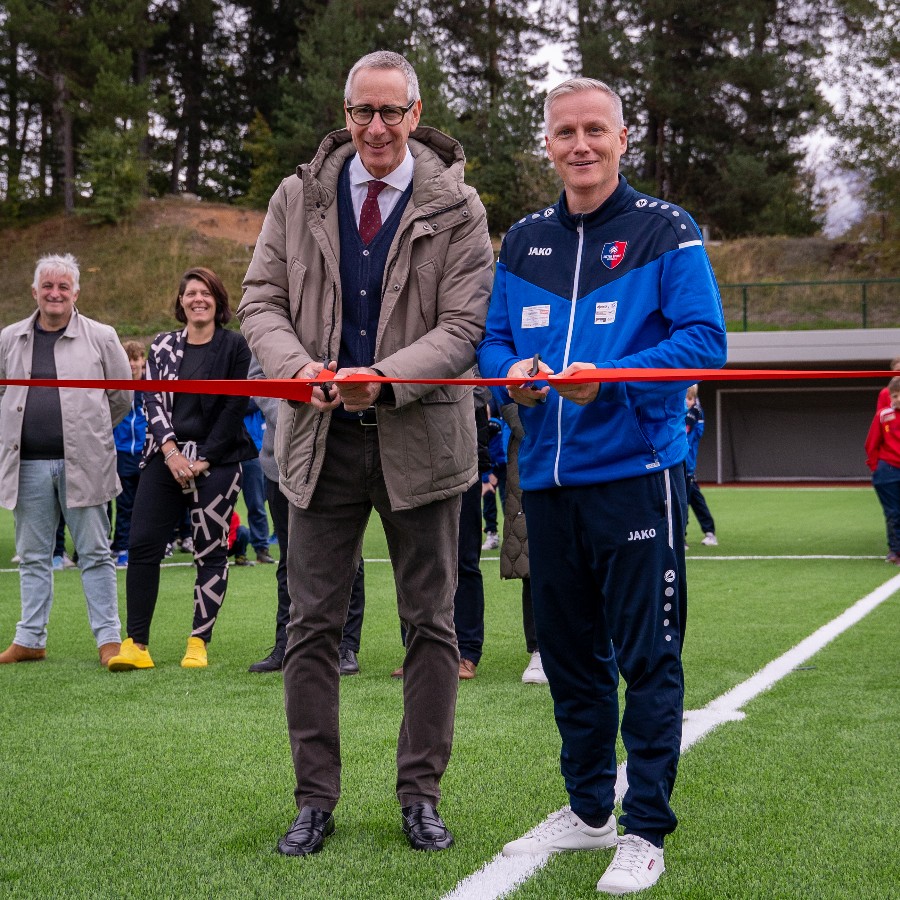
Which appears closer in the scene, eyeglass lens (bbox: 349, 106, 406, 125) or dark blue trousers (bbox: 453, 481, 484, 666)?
eyeglass lens (bbox: 349, 106, 406, 125)

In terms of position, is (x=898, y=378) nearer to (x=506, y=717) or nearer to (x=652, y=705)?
(x=506, y=717)

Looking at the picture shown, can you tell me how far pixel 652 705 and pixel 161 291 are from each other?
1540 inches

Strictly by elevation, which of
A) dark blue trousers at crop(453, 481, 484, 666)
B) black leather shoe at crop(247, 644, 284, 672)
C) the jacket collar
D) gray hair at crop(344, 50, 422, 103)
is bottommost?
black leather shoe at crop(247, 644, 284, 672)

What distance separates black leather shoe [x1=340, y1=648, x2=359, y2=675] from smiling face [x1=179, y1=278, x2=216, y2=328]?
1892 millimetres

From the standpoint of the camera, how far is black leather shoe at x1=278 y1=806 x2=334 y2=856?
3.26 meters

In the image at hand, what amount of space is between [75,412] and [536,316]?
3708 mm

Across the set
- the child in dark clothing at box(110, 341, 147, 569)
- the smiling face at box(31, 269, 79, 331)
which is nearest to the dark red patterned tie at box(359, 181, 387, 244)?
the smiling face at box(31, 269, 79, 331)

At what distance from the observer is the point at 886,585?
934 cm

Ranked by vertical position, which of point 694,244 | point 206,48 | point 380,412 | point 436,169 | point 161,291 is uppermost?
point 206,48

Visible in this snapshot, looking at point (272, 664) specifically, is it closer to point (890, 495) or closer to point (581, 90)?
point (581, 90)

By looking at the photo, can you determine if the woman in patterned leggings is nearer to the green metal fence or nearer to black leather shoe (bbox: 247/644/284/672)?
black leather shoe (bbox: 247/644/284/672)

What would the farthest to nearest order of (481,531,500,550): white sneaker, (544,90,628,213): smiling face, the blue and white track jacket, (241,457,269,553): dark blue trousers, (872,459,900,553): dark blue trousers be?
(481,531,500,550): white sneaker → (241,457,269,553): dark blue trousers → (872,459,900,553): dark blue trousers → (544,90,628,213): smiling face → the blue and white track jacket

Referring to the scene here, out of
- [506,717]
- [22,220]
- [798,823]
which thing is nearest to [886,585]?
[506,717]

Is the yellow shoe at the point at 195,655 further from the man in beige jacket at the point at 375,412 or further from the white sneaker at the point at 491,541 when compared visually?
the white sneaker at the point at 491,541
